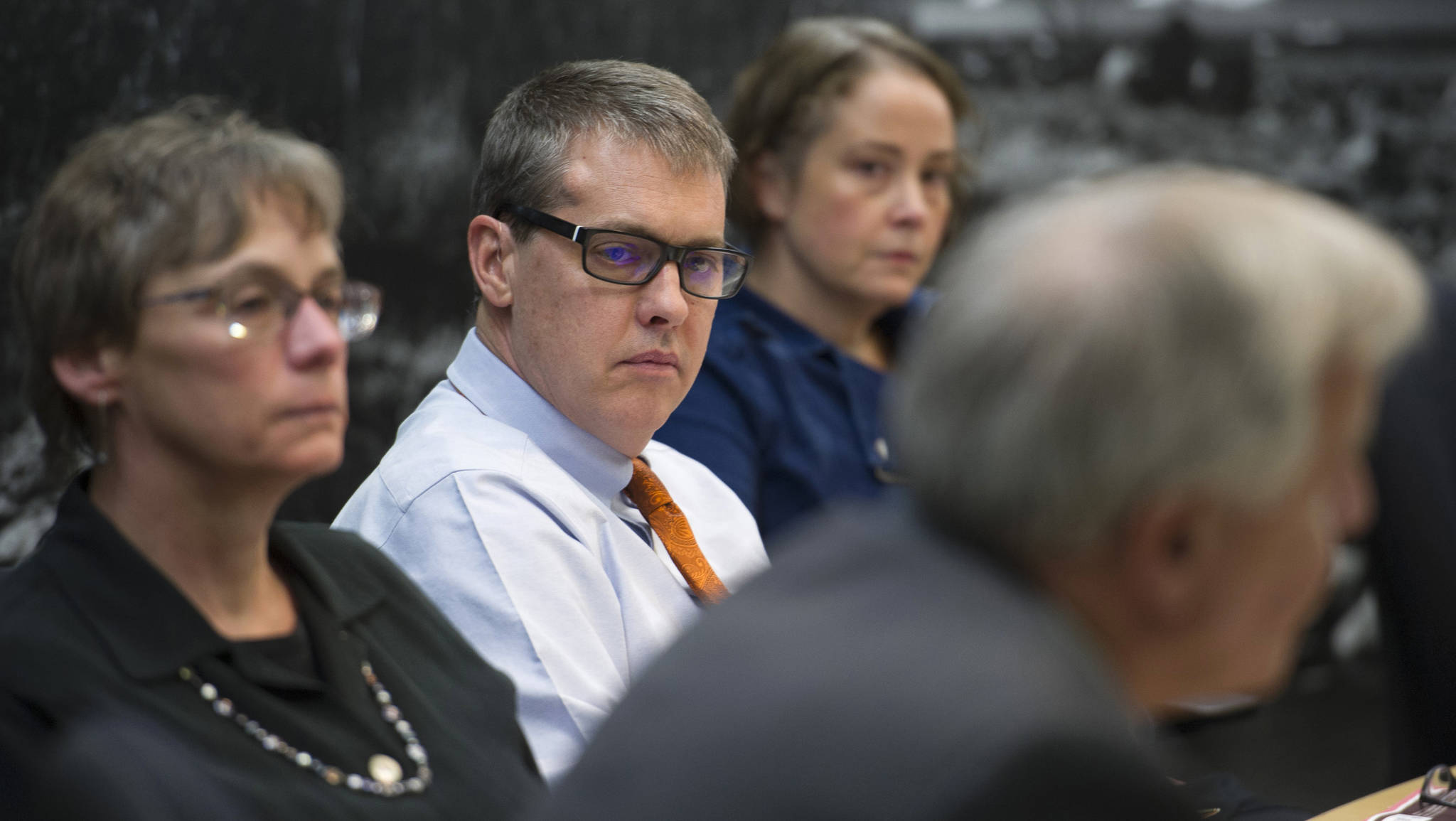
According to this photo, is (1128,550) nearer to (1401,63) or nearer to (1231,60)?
(1231,60)

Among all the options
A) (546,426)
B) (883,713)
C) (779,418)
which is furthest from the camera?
(779,418)

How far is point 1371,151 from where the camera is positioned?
4512 millimetres

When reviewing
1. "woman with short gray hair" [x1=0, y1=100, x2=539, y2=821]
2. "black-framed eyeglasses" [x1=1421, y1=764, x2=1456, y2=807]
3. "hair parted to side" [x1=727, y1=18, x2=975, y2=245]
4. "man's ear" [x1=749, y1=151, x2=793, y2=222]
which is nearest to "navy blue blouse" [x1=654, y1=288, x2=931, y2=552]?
"man's ear" [x1=749, y1=151, x2=793, y2=222]

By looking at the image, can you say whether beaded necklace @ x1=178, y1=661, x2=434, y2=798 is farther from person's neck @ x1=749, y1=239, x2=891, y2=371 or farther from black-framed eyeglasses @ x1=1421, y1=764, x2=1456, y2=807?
person's neck @ x1=749, y1=239, x2=891, y2=371

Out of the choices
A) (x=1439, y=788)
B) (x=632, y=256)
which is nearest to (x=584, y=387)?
(x=632, y=256)

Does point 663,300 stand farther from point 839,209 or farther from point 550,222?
point 839,209

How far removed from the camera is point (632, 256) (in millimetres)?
1906

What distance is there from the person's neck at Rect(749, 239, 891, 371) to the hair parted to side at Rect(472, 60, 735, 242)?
2.79ft

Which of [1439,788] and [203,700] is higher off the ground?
[203,700]

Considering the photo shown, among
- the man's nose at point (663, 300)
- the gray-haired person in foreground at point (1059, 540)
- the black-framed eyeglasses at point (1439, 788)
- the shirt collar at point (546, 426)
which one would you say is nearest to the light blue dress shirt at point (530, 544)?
the shirt collar at point (546, 426)

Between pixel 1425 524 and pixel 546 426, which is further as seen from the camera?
pixel 1425 524

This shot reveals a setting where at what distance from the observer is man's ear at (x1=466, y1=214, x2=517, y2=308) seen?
194 centimetres

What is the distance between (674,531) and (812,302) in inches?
41.1

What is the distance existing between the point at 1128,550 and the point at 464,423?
1.13 m
